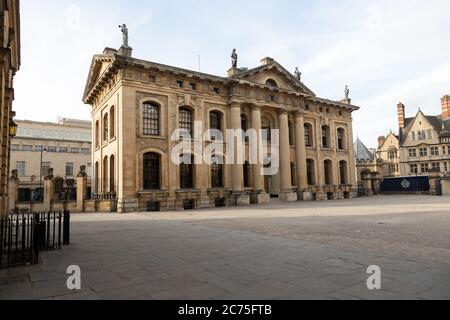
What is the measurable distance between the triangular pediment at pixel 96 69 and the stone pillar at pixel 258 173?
1315 centimetres

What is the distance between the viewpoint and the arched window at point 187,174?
24641 mm

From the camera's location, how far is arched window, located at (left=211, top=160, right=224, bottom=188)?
86.7ft

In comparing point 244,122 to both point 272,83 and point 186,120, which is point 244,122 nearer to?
point 272,83

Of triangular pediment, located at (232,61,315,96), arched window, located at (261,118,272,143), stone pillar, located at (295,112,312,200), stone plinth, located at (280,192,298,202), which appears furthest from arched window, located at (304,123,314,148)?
stone plinth, located at (280,192,298,202)

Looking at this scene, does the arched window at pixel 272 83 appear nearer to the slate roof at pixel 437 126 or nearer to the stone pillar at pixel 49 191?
the stone pillar at pixel 49 191

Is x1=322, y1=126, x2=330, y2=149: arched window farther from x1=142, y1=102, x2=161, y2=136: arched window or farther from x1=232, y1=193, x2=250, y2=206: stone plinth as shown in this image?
x1=142, y1=102, x2=161, y2=136: arched window

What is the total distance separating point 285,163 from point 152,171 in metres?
13.4

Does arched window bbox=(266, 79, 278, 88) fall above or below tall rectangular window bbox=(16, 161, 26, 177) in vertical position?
above

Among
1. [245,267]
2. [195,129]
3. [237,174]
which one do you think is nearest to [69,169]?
[195,129]

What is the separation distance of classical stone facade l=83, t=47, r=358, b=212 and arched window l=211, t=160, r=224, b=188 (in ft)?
0.29

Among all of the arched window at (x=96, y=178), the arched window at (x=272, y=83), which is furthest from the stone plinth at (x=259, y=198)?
the arched window at (x=96, y=178)

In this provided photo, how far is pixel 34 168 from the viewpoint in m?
46.5
